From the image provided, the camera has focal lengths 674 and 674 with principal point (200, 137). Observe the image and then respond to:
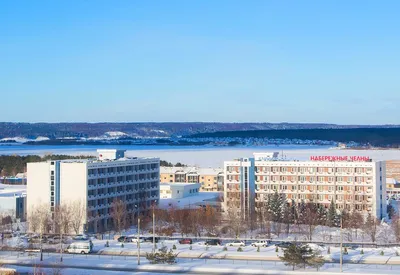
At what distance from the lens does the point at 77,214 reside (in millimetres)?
36688

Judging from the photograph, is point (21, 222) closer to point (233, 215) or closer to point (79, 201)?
point (79, 201)

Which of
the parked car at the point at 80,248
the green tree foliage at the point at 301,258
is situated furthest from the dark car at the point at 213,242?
the green tree foliage at the point at 301,258

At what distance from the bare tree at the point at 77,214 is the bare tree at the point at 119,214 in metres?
1.92

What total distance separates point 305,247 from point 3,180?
4199cm

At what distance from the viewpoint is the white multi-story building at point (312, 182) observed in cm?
4206

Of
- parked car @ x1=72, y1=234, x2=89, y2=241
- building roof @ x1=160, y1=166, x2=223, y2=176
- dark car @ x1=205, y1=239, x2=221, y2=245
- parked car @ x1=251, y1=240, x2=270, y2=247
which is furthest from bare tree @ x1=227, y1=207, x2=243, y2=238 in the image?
building roof @ x1=160, y1=166, x2=223, y2=176

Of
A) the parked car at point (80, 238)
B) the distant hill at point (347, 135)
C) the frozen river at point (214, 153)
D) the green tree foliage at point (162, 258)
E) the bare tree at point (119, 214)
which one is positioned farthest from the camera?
the distant hill at point (347, 135)

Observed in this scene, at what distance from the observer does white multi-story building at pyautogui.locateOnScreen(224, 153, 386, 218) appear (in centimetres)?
4206

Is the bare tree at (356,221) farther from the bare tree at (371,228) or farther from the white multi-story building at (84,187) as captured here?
the white multi-story building at (84,187)

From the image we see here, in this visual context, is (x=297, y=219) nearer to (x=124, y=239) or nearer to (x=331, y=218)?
(x=331, y=218)

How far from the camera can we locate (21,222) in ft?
131

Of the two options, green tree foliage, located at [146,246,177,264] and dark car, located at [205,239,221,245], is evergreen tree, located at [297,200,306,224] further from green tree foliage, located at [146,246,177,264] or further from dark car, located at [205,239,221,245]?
green tree foliage, located at [146,246,177,264]

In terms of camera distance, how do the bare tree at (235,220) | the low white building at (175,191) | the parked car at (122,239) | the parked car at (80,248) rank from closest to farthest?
the parked car at (80,248)
the parked car at (122,239)
the bare tree at (235,220)
the low white building at (175,191)

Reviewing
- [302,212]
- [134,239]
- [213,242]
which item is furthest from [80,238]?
[302,212]
